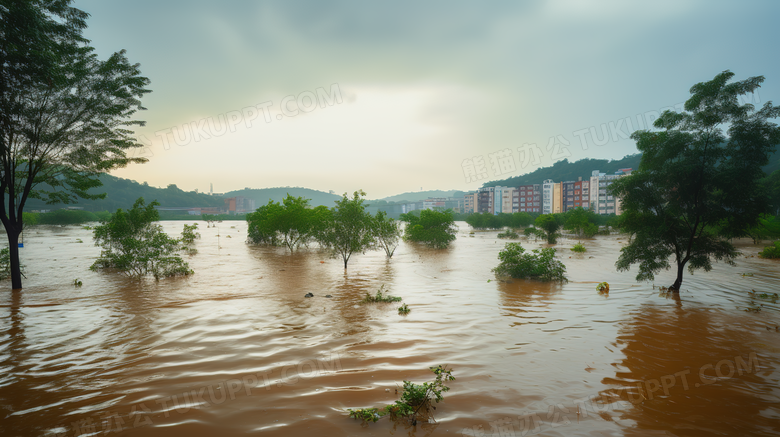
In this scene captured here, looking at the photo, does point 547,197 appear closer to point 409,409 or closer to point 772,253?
point 772,253

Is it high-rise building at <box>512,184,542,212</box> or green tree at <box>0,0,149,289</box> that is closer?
green tree at <box>0,0,149,289</box>

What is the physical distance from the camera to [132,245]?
1778 centimetres

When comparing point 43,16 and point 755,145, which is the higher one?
point 43,16

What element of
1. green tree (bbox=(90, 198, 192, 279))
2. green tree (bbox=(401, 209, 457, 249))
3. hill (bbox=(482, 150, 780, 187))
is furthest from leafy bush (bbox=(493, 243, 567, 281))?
hill (bbox=(482, 150, 780, 187))

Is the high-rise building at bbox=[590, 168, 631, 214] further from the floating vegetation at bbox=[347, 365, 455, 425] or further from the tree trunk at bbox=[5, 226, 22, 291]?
the tree trunk at bbox=[5, 226, 22, 291]

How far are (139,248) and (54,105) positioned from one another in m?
7.71

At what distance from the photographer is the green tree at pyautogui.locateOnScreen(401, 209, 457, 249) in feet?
125

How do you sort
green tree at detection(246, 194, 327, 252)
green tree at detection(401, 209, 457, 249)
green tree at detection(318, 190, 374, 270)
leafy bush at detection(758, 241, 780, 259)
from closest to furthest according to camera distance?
green tree at detection(318, 190, 374, 270), leafy bush at detection(758, 241, 780, 259), green tree at detection(246, 194, 327, 252), green tree at detection(401, 209, 457, 249)

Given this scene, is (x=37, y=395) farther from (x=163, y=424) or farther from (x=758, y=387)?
(x=758, y=387)

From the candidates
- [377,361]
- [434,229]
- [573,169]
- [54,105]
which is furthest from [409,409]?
[573,169]

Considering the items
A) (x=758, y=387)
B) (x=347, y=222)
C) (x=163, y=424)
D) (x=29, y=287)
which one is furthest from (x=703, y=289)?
(x=29, y=287)

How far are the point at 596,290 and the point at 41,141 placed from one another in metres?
23.5

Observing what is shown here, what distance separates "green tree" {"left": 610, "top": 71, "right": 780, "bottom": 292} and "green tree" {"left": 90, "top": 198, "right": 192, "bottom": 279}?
21841 mm

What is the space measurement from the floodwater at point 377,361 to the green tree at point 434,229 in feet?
75.9
